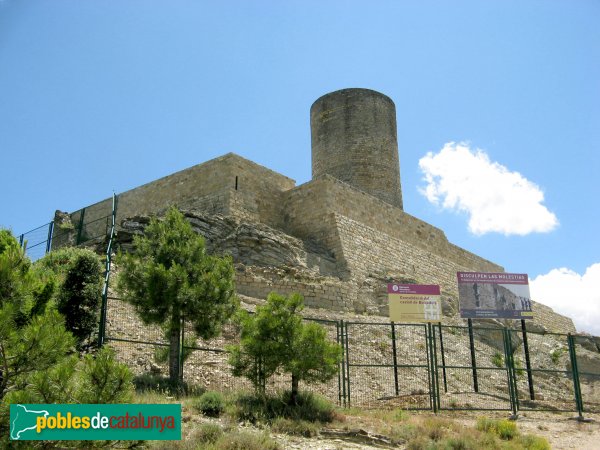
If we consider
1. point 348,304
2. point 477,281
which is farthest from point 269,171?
point 477,281

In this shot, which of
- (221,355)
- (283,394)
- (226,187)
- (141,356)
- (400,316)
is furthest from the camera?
(226,187)

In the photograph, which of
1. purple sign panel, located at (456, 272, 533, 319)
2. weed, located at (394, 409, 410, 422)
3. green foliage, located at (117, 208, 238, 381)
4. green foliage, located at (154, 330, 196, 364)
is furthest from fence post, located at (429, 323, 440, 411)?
green foliage, located at (154, 330, 196, 364)

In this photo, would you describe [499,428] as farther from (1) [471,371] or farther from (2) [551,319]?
(2) [551,319]

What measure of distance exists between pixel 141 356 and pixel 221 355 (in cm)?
156

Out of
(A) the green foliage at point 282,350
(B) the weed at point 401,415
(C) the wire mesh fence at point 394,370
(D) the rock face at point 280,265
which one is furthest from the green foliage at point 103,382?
(D) the rock face at point 280,265

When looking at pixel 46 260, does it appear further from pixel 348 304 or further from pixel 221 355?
pixel 348 304

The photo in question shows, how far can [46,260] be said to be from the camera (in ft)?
44.4

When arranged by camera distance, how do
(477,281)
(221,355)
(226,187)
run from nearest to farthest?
1. (221,355)
2. (477,281)
3. (226,187)

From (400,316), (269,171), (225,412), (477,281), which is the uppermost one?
(269,171)

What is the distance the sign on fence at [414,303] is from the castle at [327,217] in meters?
4.36

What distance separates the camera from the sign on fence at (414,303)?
13.0 meters

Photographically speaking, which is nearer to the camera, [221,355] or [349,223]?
[221,355]

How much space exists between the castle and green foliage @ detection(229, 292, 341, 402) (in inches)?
→ 254

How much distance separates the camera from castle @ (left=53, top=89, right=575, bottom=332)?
1767 centimetres
